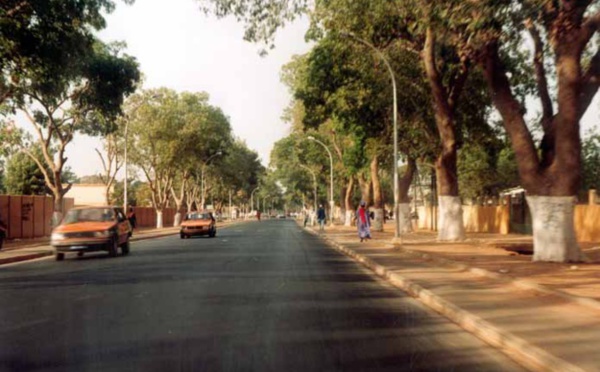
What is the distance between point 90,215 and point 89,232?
130cm

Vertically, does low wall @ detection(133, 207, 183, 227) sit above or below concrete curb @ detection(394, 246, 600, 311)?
above

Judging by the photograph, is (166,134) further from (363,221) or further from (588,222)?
(588,222)

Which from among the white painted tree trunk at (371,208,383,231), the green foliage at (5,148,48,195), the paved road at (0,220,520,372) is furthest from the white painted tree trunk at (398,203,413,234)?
the green foliage at (5,148,48,195)

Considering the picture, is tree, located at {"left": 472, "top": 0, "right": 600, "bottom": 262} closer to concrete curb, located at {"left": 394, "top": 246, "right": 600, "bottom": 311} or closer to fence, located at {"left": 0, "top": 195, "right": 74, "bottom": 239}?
concrete curb, located at {"left": 394, "top": 246, "right": 600, "bottom": 311}

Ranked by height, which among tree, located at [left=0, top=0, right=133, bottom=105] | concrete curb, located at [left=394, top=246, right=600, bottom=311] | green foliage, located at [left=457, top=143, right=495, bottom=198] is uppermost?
tree, located at [left=0, top=0, right=133, bottom=105]

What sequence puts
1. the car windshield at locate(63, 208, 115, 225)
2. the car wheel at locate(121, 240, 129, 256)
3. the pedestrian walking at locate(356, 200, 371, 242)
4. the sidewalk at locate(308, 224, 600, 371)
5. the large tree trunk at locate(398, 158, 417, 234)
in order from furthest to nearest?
the large tree trunk at locate(398, 158, 417, 234) → the pedestrian walking at locate(356, 200, 371, 242) → the car wheel at locate(121, 240, 129, 256) → the car windshield at locate(63, 208, 115, 225) → the sidewalk at locate(308, 224, 600, 371)

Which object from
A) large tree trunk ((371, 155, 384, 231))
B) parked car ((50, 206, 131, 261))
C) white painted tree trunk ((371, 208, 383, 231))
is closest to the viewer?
parked car ((50, 206, 131, 261))

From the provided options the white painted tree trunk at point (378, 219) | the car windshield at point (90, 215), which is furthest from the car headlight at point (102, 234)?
the white painted tree trunk at point (378, 219)

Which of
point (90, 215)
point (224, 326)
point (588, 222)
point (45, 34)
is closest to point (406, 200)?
point (588, 222)

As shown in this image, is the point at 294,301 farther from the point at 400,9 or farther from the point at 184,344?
the point at 400,9

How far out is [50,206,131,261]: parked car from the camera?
2072cm

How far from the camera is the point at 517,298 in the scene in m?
10.8

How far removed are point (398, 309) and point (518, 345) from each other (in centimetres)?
346

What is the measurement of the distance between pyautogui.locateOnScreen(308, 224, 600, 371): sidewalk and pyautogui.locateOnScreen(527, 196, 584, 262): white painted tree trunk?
1.76 ft
